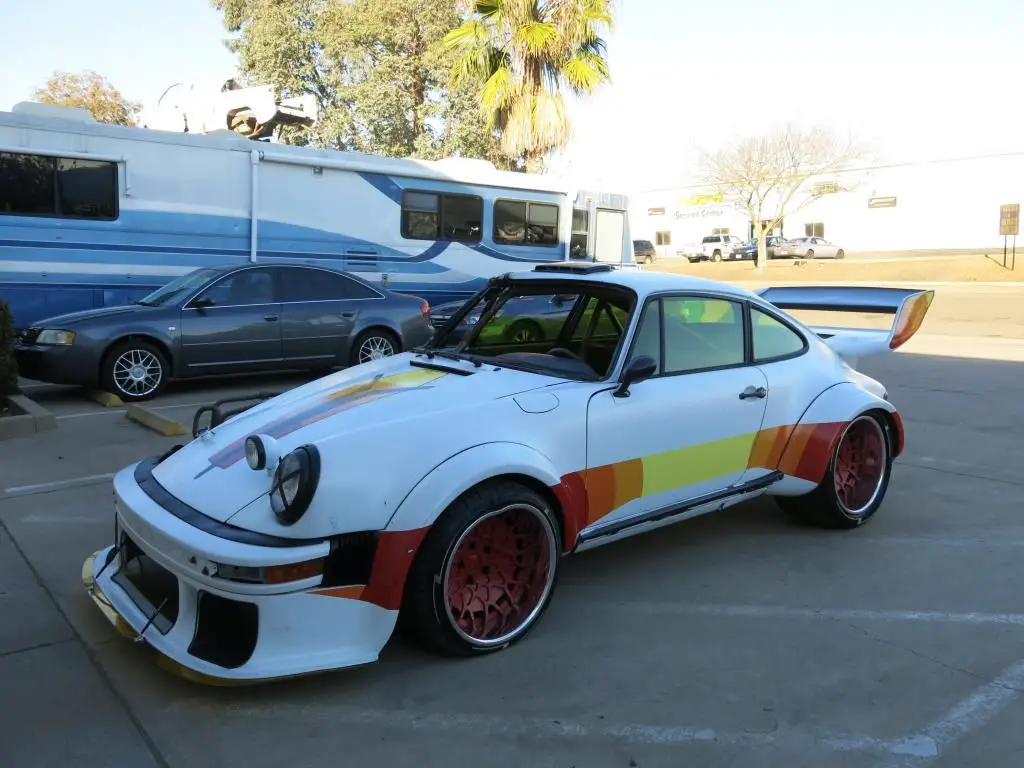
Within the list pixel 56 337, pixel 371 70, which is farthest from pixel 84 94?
pixel 56 337

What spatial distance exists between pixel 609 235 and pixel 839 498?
12.0 meters

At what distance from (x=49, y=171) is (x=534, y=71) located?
38.4 feet

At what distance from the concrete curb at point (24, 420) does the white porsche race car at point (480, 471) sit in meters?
4.07

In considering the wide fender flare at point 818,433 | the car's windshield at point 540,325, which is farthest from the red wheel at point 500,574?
the wide fender flare at point 818,433

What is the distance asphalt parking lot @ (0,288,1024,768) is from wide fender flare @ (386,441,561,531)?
66 cm

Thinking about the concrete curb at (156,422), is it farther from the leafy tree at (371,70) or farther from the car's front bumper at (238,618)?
the leafy tree at (371,70)

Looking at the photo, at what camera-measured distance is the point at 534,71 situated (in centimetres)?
1931

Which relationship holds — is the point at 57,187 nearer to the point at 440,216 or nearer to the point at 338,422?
the point at 440,216

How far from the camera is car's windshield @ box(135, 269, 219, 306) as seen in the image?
951cm

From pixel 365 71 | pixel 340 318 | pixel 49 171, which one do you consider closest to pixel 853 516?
pixel 340 318

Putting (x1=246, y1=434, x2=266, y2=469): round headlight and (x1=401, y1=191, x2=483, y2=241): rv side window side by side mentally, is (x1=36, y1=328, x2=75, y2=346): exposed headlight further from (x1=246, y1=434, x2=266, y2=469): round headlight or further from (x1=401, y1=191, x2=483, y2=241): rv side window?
(x1=246, y1=434, x2=266, y2=469): round headlight

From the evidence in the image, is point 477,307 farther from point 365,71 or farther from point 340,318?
point 365,71

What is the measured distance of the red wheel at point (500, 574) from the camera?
334cm

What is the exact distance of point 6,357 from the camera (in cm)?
774
